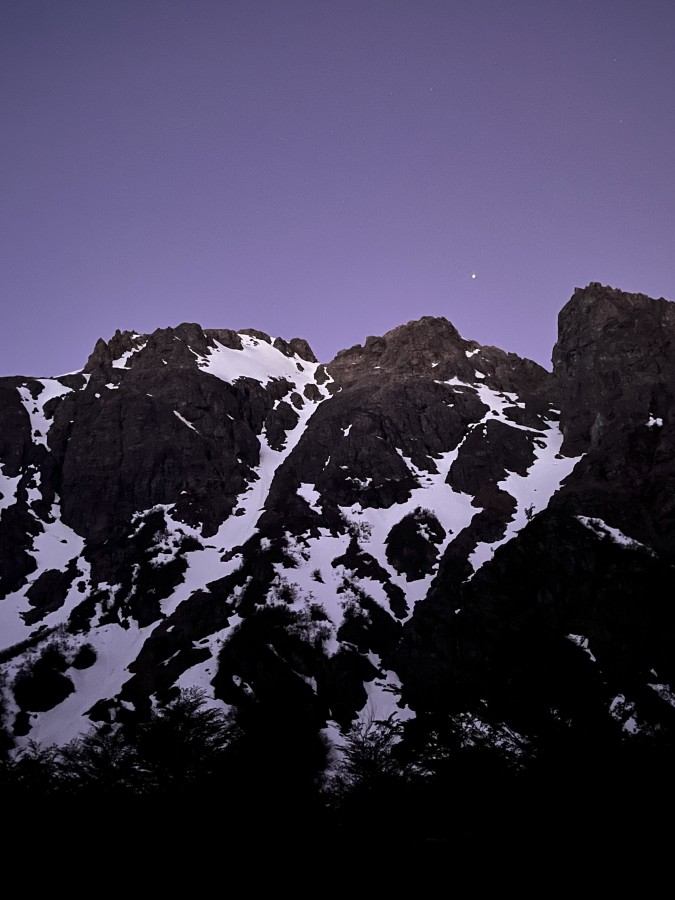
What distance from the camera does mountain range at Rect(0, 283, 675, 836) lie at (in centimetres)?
7488

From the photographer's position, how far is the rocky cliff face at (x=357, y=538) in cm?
7769

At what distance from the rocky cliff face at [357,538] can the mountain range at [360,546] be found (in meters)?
0.44

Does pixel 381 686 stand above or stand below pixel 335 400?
below

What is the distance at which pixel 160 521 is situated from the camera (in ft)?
406

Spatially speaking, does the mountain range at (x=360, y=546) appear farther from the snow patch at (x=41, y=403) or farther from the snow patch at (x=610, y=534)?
the snow patch at (x=41, y=403)

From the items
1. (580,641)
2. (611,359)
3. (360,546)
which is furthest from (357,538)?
(611,359)

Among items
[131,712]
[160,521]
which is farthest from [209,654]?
[160,521]

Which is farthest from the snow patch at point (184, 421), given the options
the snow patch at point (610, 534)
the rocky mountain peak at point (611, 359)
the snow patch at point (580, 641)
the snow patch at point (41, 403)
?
the snow patch at point (580, 641)

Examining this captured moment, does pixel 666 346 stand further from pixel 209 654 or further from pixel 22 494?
Result: pixel 22 494

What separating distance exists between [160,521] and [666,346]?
114 metres

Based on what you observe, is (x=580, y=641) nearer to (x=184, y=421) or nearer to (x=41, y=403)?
(x=184, y=421)

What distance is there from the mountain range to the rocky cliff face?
0.44 metres

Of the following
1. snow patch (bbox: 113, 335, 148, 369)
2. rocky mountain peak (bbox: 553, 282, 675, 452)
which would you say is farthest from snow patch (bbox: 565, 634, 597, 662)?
snow patch (bbox: 113, 335, 148, 369)

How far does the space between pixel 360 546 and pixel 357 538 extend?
8.76 feet
